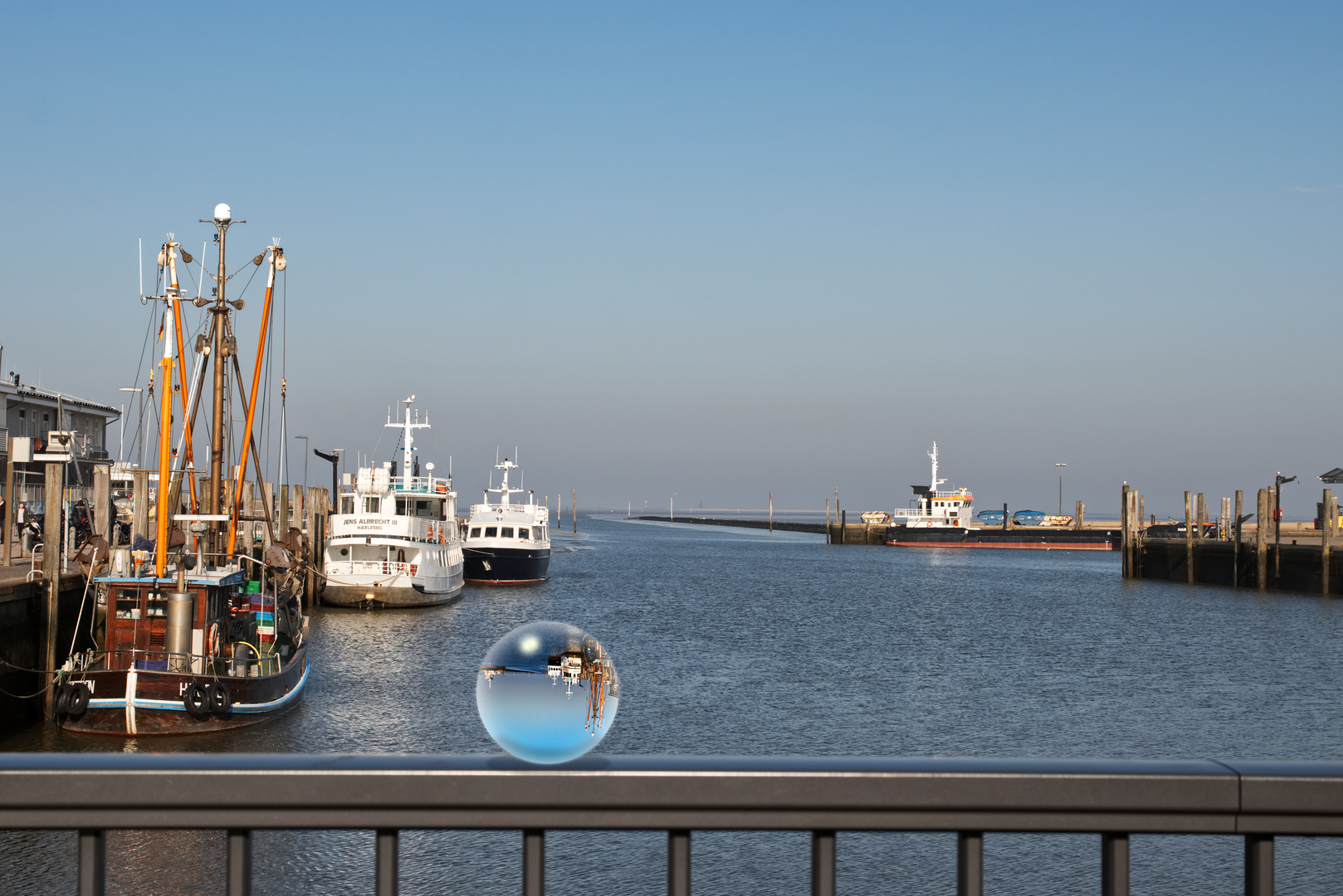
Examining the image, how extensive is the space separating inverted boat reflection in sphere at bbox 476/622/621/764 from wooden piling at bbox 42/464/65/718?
20.7m

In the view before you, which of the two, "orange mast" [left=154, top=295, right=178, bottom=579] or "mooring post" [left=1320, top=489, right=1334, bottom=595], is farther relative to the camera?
"mooring post" [left=1320, top=489, right=1334, bottom=595]

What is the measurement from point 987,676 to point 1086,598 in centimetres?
3453

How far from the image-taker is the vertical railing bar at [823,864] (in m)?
2.67

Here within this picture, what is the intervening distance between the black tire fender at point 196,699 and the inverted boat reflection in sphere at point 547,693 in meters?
19.3

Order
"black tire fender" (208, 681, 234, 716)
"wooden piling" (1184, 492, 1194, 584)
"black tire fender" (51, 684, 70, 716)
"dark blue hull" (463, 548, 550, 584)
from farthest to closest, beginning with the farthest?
"wooden piling" (1184, 492, 1194, 584), "dark blue hull" (463, 548, 550, 584), "black tire fender" (208, 681, 234, 716), "black tire fender" (51, 684, 70, 716)

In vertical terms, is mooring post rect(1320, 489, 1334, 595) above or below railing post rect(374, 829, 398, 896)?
below

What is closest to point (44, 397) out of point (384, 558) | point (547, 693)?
point (384, 558)

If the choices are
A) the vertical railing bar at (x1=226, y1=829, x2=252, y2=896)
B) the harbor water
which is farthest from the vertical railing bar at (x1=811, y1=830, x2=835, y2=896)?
the harbor water

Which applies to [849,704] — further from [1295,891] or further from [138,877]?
[138,877]

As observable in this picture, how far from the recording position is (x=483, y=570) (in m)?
61.6

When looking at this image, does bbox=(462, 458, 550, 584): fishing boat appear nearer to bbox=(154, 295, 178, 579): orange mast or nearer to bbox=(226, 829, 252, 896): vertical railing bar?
bbox=(154, 295, 178, 579): orange mast

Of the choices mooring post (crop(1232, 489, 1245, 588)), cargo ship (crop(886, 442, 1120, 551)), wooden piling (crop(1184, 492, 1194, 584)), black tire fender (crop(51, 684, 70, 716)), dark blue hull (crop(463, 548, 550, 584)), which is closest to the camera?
black tire fender (crop(51, 684, 70, 716))

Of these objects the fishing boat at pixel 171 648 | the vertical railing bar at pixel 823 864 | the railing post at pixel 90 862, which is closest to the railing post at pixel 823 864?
the vertical railing bar at pixel 823 864

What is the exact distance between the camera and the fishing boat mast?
2733 centimetres
